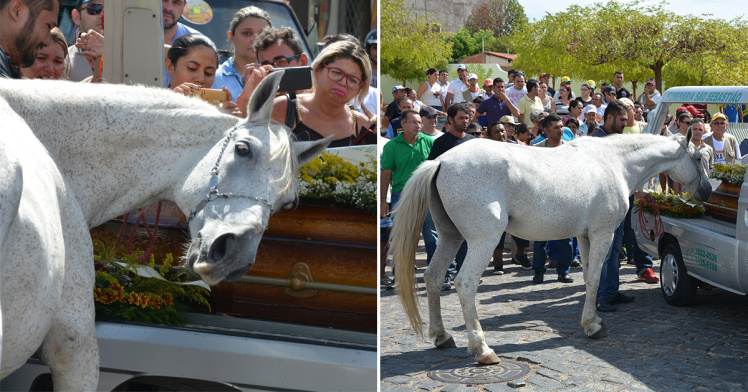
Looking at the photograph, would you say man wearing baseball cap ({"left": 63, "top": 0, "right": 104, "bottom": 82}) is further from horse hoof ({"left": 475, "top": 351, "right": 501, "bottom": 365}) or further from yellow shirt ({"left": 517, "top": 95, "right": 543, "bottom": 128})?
yellow shirt ({"left": 517, "top": 95, "right": 543, "bottom": 128})

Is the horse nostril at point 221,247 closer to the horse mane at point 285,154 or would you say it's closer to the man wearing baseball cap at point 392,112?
the horse mane at point 285,154

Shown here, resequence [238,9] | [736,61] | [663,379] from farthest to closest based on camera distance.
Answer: [736,61]
[663,379]
[238,9]

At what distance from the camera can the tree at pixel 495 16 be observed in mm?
102250

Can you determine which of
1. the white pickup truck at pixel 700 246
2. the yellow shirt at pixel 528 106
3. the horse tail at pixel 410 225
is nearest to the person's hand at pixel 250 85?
the horse tail at pixel 410 225

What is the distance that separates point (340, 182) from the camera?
3350 mm

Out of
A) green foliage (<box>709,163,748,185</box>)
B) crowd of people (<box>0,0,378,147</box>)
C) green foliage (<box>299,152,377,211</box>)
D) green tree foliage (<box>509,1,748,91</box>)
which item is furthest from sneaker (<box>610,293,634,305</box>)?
green tree foliage (<box>509,1,748,91</box>)

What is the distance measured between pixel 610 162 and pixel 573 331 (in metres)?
1.48

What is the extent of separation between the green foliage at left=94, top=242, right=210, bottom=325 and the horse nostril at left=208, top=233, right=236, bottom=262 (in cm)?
114

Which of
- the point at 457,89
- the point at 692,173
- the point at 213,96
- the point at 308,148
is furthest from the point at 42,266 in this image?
the point at 457,89

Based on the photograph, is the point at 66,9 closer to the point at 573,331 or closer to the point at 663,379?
the point at 663,379

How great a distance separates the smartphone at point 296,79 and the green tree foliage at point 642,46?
2386cm

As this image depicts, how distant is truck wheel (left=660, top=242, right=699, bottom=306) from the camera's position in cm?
692

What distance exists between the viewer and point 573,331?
6.21 metres

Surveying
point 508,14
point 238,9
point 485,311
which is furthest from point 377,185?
point 508,14
